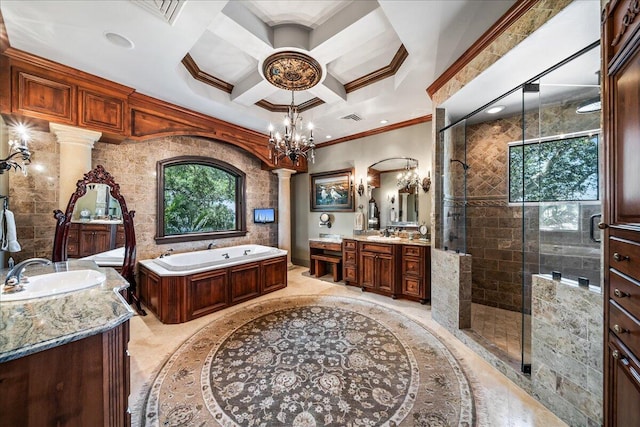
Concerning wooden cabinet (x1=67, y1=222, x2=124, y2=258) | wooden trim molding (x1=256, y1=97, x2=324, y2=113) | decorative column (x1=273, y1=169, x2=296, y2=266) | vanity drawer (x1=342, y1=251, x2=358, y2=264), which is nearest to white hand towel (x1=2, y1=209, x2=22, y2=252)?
wooden cabinet (x1=67, y1=222, x2=124, y2=258)

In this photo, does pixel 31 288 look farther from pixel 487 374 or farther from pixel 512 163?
pixel 512 163

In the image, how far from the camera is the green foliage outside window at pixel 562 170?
1.99 metres

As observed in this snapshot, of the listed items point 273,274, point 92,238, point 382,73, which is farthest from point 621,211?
point 92,238

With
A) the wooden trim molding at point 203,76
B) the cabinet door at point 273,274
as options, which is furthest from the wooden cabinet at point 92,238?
the wooden trim molding at point 203,76

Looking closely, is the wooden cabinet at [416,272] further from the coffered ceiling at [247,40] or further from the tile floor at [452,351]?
the coffered ceiling at [247,40]

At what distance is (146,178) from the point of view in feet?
12.0

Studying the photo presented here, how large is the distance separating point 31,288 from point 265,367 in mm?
1800

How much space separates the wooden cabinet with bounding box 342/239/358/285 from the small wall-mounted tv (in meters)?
1.95

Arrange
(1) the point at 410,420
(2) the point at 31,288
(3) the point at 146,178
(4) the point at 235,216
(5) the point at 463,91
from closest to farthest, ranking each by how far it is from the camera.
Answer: (1) the point at 410,420, (2) the point at 31,288, (5) the point at 463,91, (3) the point at 146,178, (4) the point at 235,216

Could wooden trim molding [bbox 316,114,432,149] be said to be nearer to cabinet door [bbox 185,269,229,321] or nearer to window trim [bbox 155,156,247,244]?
window trim [bbox 155,156,247,244]

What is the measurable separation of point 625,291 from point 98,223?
177 inches

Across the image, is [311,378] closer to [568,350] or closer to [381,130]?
[568,350]

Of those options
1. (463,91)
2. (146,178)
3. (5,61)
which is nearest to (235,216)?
(146,178)

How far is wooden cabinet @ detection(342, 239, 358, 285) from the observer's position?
4.20 metres
